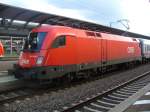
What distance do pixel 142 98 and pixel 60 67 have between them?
203 inches

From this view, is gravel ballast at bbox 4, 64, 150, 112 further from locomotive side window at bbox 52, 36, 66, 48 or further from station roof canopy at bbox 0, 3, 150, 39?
station roof canopy at bbox 0, 3, 150, 39

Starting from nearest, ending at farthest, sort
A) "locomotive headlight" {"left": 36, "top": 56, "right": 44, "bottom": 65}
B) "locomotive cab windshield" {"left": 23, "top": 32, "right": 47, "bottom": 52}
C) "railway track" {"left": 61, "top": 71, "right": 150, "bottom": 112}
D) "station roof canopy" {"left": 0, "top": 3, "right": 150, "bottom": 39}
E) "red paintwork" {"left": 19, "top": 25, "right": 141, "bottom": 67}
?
"railway track" {"left": 61, "top": 71, "right": 150, "bottom": 112}
"locomotive headlight" {"left": 36, "top": 56, "right": 44, "bottom": 65}
"red paintwork" {"left": 19, "top": 25, "right": 141, "bottom": 67}
"locomotive cab windshield" {"left": 23, "top": 32, "right": 47, "bottom": 52}
"station roof canopy" {"left": 0, "top": 3, "right": 150, "bottom": 39}

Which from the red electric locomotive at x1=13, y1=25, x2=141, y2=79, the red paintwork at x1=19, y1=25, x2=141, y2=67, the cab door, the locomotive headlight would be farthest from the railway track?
the cab door

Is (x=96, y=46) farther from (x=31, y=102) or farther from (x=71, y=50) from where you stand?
(x=31, y=102)

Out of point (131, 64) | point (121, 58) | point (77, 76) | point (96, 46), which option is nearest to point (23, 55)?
point (77, 76)

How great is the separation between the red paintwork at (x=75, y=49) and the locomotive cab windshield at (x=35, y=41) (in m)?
0.21

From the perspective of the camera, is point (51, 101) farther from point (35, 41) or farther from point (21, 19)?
point (21, 19)

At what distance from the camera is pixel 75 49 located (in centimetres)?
1666

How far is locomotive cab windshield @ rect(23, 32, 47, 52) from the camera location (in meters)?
15.1

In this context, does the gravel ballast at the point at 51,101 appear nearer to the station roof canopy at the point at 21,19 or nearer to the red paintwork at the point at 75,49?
the red paintwork at the point at 75,49

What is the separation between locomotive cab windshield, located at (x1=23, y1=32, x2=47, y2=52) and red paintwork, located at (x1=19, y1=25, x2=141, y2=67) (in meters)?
0.21

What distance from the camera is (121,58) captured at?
84.5 feet

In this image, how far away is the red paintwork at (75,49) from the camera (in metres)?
14.9

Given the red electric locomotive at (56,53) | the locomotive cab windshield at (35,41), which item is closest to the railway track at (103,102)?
the red electric locomotive at (56,53)
